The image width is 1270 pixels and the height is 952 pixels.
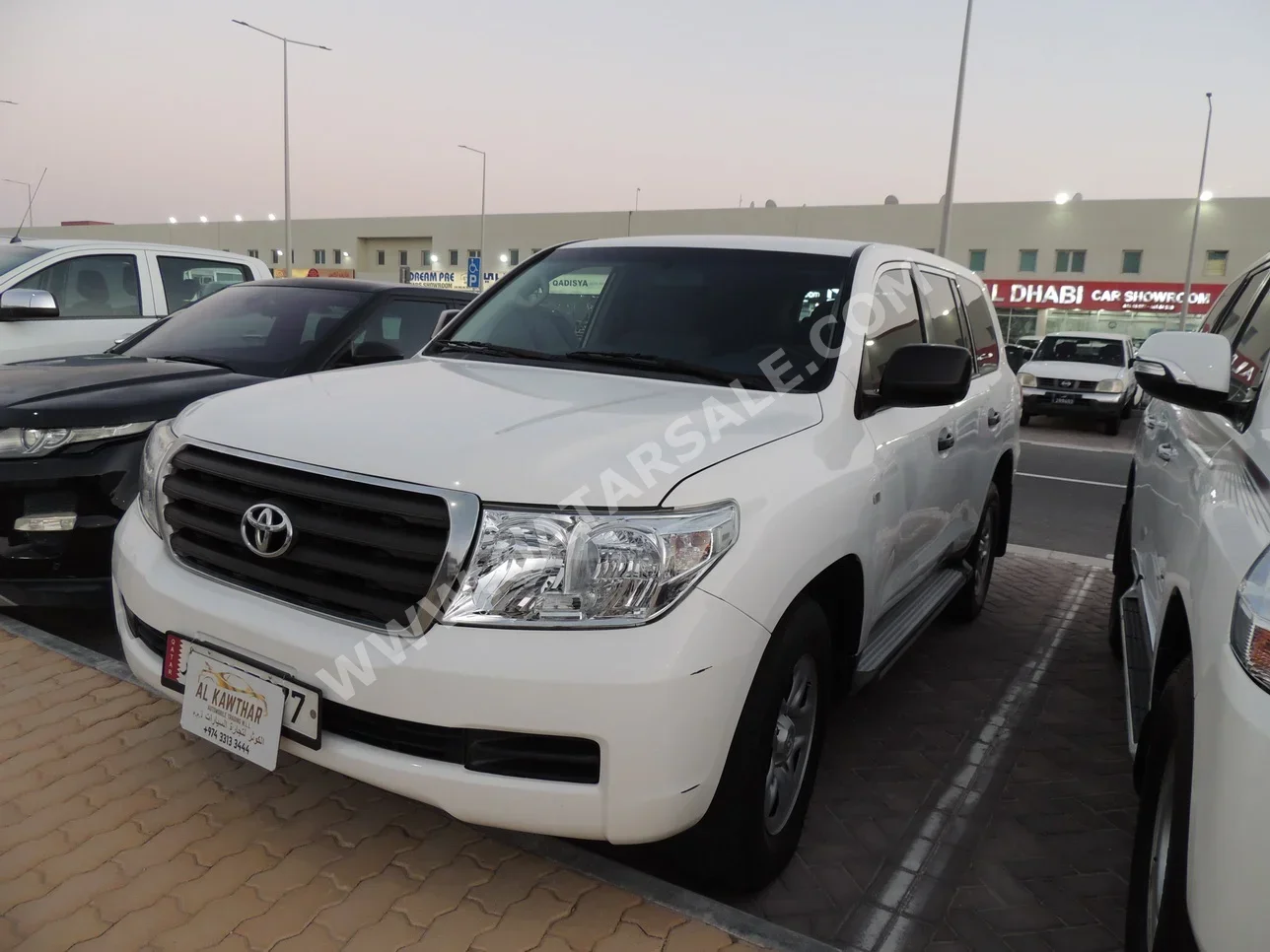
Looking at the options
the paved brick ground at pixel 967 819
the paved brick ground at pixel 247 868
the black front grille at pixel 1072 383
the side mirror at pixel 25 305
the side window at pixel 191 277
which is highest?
the side window at pixel 191 277

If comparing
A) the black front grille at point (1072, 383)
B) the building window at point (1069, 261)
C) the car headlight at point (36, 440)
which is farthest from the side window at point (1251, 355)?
the building window at point (1069, 261)

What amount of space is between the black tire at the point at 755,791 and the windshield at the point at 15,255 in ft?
20.6

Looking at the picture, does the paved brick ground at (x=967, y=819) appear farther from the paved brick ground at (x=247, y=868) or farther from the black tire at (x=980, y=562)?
the paved brick ground at (x=247, y=868)

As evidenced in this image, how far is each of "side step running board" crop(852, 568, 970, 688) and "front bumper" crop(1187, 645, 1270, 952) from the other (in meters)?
1.36

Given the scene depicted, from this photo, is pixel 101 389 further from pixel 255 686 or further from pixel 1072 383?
pixel 1072 383

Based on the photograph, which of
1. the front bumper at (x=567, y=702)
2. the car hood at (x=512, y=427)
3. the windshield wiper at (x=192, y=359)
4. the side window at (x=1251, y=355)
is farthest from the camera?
the windshield wiper at (x=192, y=359)

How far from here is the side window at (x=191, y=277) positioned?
277 inches

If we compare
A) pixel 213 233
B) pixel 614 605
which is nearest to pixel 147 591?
pixel 614 605

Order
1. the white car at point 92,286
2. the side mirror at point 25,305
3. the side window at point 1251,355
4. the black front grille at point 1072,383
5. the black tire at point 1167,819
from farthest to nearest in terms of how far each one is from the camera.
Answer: the black front grille at point 1072,383 < the white car at point 92,286 < the side mirror at point 25,305 < the side window at point 1251,355 < the black tire at point 1167,819

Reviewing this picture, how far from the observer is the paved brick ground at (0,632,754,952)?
7.26 feet

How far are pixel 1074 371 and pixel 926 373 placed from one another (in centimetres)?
1508

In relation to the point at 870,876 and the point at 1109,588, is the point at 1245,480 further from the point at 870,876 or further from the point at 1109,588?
the point at 1109,588

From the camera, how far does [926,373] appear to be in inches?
112

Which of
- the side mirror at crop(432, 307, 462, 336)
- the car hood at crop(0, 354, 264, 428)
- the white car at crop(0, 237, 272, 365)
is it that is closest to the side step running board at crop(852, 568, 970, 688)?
the side mirror at crop(432, 307, 462, 336)
